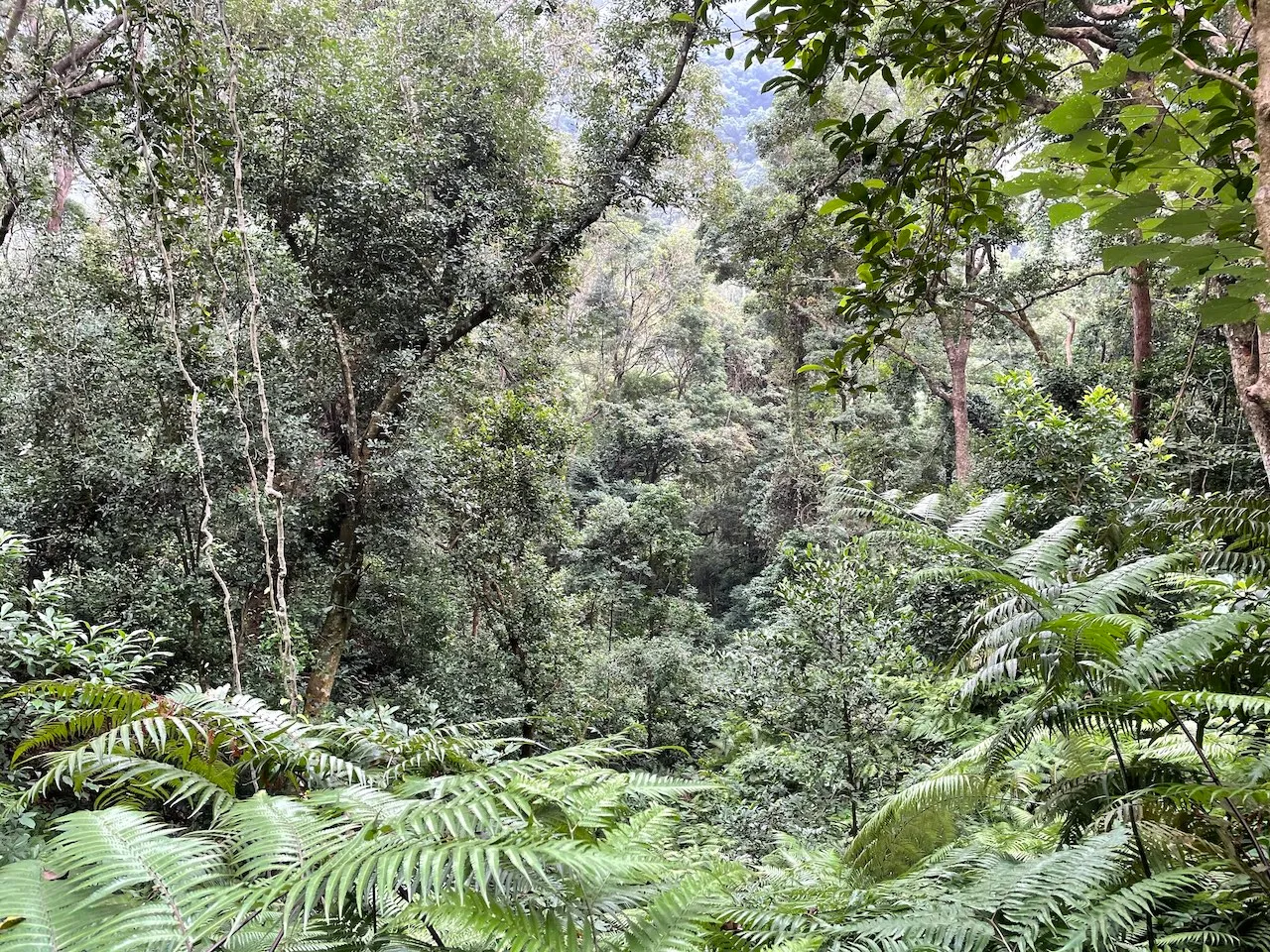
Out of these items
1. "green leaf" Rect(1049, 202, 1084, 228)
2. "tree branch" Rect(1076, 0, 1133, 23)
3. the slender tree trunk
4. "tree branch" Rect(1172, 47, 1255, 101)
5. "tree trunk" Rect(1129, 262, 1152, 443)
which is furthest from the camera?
"tree trunk" Rect(1129, 262, 1152, 443)

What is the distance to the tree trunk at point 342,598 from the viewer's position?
22.5ft

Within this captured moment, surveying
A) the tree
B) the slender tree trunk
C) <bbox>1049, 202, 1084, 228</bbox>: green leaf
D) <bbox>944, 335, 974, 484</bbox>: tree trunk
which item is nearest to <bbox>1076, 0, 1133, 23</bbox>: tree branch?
the tree

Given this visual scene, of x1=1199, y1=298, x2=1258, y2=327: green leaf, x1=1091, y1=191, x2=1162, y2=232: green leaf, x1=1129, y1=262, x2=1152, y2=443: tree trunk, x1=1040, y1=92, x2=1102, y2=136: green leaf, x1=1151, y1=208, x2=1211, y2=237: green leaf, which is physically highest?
x1=1129, y1=262, x2=1152, y2=443: tree trunk

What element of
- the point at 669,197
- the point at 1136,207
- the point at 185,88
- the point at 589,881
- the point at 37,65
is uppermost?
the point at 669,197

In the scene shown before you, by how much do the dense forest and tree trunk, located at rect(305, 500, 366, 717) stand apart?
1.7 inches

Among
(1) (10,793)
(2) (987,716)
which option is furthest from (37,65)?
(2) (987,716)

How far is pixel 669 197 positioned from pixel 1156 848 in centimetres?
797

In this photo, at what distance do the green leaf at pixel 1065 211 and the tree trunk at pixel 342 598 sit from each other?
23.3ft

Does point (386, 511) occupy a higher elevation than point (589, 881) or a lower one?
higher

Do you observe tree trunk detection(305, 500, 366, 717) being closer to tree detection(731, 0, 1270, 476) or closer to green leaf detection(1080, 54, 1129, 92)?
tree detection(731, 0, 1270, 476)

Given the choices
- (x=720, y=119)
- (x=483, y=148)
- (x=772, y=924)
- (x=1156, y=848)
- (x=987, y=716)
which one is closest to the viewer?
(x=772, y=924)

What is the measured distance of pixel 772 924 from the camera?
1.38 m

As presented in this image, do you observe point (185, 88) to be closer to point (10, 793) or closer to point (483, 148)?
point (10, 793)

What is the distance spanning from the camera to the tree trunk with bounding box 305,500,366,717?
6863 mm
